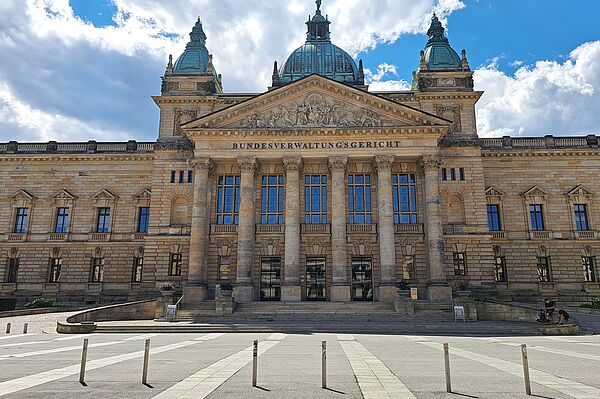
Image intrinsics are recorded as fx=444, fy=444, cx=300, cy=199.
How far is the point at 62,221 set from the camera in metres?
49.3

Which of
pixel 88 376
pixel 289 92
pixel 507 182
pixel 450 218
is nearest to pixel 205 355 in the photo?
pixel 88 376

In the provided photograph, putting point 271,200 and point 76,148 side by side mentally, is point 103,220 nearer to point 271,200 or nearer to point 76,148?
point 76,148

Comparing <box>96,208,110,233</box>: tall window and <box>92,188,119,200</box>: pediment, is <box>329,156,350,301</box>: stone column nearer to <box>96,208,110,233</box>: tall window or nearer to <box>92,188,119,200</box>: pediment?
<box>92,188,119,200</box>: pediment

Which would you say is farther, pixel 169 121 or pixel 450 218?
pixel 169 121

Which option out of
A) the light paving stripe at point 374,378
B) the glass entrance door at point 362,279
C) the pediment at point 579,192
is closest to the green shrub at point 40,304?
the glass entrance door at point 362,279

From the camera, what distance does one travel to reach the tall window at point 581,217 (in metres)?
46.5

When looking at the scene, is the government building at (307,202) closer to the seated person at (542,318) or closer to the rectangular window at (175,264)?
the rectangular window at (175,264)

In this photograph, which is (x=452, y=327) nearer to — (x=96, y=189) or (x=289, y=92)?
(x=289, y=92)

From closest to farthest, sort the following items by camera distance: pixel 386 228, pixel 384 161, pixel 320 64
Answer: pixel 386 228, pixel 384 161, pixel 320 64

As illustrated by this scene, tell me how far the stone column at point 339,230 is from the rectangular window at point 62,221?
98.7ft

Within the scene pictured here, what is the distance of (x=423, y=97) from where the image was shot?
4619 cm

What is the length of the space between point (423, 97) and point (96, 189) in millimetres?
36942

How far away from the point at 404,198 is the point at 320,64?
2223 centimetres

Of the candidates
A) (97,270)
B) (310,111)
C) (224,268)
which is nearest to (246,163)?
(310,111)
